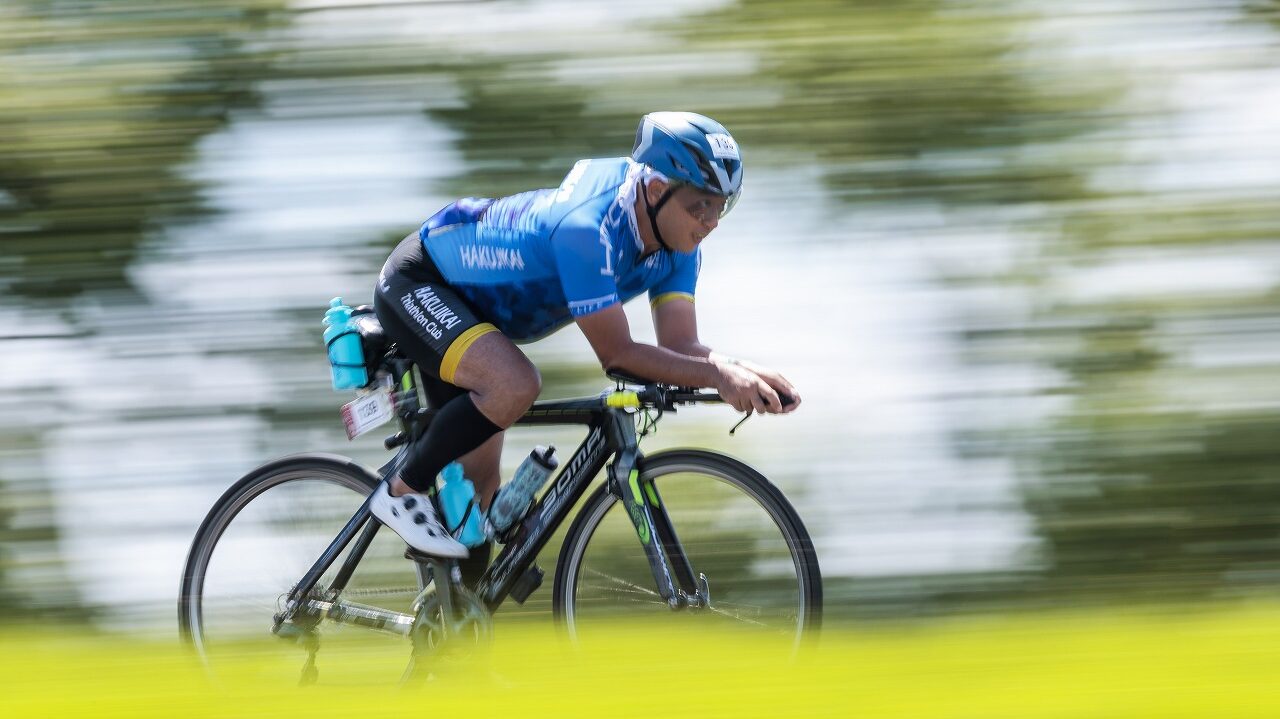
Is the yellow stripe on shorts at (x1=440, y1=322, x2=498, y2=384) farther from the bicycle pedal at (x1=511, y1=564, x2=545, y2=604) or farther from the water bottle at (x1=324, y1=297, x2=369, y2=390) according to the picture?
the bicycle pedal at (x1=511, y1=564, x2=545, y2=604)

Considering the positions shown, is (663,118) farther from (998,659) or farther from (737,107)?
(737,107)

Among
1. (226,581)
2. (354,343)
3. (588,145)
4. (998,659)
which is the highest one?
(588,145)

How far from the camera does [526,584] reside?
398 cm

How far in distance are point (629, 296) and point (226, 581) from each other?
1553 mm

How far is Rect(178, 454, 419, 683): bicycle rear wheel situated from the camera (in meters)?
4.19

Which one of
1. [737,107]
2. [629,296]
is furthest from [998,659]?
[737,107]

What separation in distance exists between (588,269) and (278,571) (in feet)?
→ 4.91

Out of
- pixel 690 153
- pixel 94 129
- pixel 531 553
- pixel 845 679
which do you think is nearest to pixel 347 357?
pixel 531 553

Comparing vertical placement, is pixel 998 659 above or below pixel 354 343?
below

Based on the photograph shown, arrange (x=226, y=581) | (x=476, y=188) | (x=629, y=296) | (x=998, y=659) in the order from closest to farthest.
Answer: (x=998, y=659) < (x=629, y=296) < (x=226, y=581) < (x=476, y=188)

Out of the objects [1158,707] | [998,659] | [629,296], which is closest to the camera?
[1158,707]

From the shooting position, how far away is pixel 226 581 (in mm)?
4363

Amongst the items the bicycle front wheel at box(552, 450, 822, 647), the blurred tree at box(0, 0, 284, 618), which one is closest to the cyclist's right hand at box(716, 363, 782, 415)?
the bicycle front wheel at box(552, 450, 822, 647)

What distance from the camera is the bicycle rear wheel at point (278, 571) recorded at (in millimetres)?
4188
